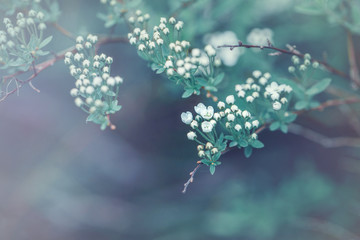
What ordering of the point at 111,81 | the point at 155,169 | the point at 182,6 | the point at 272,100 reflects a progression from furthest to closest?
the point at 155,169 → the point at 182,6 → the point at 272,100 → the point at 111,81

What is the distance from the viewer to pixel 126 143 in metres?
3.53

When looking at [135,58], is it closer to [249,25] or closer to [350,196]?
[249,25]

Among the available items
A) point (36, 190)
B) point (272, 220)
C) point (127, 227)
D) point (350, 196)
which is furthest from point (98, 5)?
point (350, 196)

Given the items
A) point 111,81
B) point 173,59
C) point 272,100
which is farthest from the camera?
point 272,100

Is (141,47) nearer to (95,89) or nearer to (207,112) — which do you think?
(95,89)

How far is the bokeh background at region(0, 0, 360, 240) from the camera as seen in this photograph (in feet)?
9.85

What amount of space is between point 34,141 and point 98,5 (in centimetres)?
158

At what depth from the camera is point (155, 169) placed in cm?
348

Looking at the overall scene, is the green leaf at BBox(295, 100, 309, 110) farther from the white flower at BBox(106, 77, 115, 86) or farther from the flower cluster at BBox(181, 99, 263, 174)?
the white flower at BBox(106, 77, 115, 86)

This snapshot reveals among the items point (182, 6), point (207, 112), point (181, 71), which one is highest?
point (182, 6)

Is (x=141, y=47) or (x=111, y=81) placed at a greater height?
(x=141, y=47)

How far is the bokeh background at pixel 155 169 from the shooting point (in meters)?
3.00

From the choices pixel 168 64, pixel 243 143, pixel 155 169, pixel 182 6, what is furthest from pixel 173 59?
pixel 155 169

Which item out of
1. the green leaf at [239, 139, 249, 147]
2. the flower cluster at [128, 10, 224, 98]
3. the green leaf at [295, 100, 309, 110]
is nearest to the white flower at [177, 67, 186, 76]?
the flower cluster at [128, 10, 224, 98]
